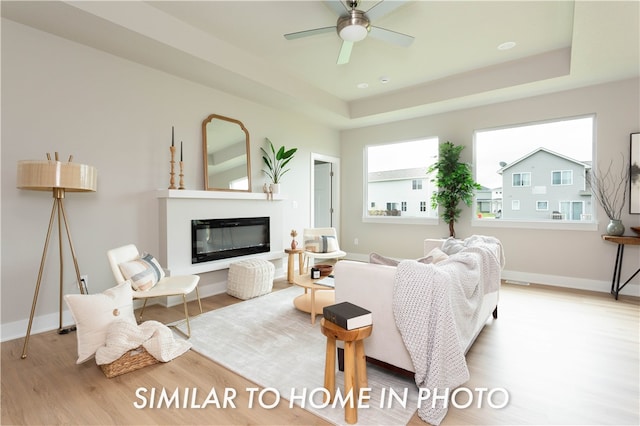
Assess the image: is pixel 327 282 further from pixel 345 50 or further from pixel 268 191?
pixel 345 50

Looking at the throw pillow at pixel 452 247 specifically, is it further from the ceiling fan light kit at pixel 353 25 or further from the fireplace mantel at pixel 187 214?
the fireplace mantel at pixel 187 214

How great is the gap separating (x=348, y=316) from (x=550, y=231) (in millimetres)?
4190

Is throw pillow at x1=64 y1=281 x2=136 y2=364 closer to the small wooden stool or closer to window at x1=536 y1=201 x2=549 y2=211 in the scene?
the small wooden stool

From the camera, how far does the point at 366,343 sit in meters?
2.05

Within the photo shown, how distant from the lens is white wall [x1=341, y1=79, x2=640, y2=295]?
3990mm

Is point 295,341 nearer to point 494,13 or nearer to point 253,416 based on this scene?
point 253,416

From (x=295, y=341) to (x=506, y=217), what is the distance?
3.90 meters

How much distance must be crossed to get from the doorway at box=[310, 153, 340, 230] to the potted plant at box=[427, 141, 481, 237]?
203 cm

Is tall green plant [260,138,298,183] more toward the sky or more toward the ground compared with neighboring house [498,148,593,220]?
more toward the sky

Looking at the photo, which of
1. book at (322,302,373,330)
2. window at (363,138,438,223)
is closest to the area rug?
book at (322,302,373,330)

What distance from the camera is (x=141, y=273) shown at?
8.91ft

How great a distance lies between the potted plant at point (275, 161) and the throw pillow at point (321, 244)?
3.06 ft

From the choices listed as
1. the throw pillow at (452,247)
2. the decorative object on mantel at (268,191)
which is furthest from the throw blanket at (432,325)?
the decorative object on mantel at (268,191)

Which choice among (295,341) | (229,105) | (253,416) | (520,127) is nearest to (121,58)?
(229,105)
